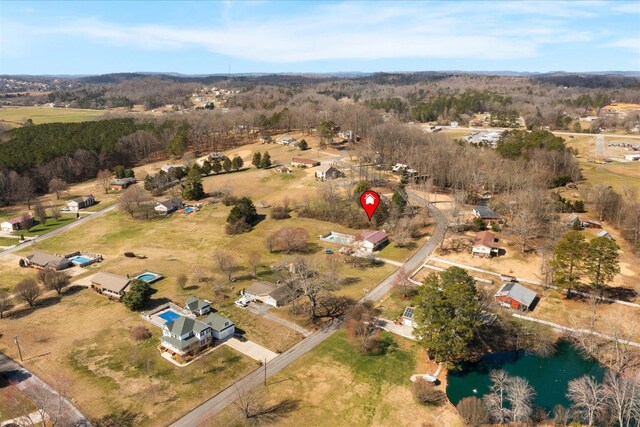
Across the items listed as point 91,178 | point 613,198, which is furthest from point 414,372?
point 91,178

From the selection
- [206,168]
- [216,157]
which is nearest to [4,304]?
[206,168]

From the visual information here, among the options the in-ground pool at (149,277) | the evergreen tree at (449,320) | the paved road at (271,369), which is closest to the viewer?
the paved road at (271,369)

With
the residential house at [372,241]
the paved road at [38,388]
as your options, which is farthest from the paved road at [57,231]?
the residential house at [372,241]

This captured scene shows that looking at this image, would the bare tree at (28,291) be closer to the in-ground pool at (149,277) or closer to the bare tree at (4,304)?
the bare tree at (4,304)

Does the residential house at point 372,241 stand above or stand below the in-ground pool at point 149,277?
above

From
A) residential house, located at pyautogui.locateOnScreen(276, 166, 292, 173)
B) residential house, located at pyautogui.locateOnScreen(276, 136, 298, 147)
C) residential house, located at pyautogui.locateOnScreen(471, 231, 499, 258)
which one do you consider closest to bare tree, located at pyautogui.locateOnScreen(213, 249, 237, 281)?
residential house, located at pyautogui.locateOnScreen(471, 231, 499, 258)

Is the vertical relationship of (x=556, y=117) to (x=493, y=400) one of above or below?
above

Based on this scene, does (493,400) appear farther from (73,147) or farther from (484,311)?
(73,147)
